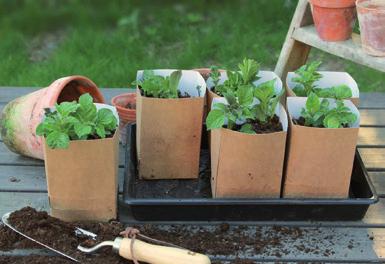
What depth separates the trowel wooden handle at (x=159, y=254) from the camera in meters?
1.41

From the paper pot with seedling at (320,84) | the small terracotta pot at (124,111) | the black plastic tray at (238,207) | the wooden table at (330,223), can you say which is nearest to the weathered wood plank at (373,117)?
the wooden table at (330,223)

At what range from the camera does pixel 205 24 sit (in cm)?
377

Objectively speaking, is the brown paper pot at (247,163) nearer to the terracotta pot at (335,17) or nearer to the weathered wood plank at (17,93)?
the terracotta pot at (335,17)

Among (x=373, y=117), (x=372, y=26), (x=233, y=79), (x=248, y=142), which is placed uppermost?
(x=372, y=26)

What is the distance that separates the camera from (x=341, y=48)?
198cm

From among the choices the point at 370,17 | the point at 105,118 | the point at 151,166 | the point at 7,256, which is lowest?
the point at 7,256

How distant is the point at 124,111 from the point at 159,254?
0.72 m

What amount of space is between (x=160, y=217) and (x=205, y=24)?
2.26 m

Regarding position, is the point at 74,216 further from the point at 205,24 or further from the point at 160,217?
the point at 205,24

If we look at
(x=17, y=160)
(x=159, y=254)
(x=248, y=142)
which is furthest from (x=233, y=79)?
(x=17, y=160)

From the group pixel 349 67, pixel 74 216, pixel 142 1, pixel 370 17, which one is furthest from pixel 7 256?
pixel 142 1

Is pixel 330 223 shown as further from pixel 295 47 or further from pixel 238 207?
pixel 295 47

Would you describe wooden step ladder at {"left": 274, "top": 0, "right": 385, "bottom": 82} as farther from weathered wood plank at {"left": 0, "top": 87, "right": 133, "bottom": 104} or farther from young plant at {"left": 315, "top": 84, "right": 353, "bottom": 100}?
weathered wood plank at {"left": 0, "top": 87, "right": 133, "bottom": 104}

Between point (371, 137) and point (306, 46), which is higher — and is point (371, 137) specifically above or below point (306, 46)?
below
